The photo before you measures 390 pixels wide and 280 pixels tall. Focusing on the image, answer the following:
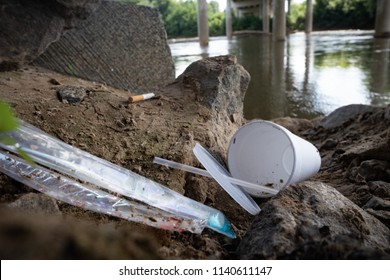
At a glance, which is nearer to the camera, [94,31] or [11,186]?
[11,186]

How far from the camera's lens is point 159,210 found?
173cm

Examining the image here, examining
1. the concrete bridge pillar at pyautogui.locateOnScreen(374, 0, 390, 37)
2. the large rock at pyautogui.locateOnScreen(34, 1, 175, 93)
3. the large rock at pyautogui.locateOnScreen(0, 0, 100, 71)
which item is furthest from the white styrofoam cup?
the concrete bridge pillar at pyautogui.locateOnScreen(374, 0, 390, 37)

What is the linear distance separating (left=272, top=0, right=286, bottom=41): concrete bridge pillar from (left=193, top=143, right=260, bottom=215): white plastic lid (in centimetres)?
1863

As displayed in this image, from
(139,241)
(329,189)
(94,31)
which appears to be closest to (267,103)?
(94,31)

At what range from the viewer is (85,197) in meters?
Answer: 1.68

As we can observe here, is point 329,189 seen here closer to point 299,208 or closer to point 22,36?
point 299,208

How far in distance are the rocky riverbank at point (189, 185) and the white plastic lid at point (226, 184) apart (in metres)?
0.07

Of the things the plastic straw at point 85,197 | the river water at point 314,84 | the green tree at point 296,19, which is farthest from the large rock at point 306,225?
the green tree at point 296,19

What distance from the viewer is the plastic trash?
1.74 metres

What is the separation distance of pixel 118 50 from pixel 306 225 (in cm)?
290

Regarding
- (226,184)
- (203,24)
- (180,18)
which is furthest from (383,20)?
(226,184)

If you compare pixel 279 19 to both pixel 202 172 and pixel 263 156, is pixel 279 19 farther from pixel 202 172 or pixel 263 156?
pixel 202 172

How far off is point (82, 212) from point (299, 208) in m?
1.02

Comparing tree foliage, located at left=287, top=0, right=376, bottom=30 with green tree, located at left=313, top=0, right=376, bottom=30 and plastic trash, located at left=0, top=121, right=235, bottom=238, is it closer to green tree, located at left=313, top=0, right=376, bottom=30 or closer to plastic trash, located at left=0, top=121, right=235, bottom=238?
green tree, located at left=313, top=0, right=376, bottom=30
